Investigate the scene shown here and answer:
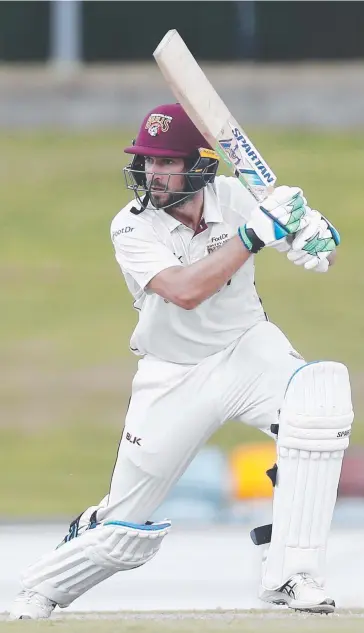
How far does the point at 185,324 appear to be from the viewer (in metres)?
3.50

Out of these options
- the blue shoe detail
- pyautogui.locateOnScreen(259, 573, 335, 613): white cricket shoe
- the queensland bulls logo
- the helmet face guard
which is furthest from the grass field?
the queensland bulls logo

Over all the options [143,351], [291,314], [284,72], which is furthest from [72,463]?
[284,72]

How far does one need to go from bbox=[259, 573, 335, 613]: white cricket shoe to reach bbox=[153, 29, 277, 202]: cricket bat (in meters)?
0.91

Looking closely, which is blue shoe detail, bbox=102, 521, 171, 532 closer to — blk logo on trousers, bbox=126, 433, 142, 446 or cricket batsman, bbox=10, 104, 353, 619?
cricket batsman, bbox=10, 104, 353, 619

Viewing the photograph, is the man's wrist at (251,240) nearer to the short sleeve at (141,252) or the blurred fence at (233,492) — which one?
the short sleeve at (141,252)

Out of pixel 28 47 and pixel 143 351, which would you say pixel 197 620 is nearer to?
pixel 143 351

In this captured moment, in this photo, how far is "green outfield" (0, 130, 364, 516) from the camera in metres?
7.67

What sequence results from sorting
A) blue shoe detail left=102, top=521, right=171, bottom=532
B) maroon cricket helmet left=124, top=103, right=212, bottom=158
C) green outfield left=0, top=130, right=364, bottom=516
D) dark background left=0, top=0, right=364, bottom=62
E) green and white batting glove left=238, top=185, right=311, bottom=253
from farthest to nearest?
dark background left=0, top=0, right=364, bottom=62, green outfield left=0, top=130, right=364, bottom=516, blue shoe detail left=102, top=521, right=171, bottom=532, maroon cricket helmet left=124, top=103, right=212, bottom=158, green and white batting glove left=238, top=185, right=311, bottom=253

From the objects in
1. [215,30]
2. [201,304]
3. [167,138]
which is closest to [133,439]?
[201,304]

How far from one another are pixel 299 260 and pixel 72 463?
4476 mm

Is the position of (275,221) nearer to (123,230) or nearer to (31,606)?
(123,230)

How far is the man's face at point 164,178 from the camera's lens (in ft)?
11.2

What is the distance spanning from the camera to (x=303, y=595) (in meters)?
3.22

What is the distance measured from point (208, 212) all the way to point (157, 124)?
0.86ft
